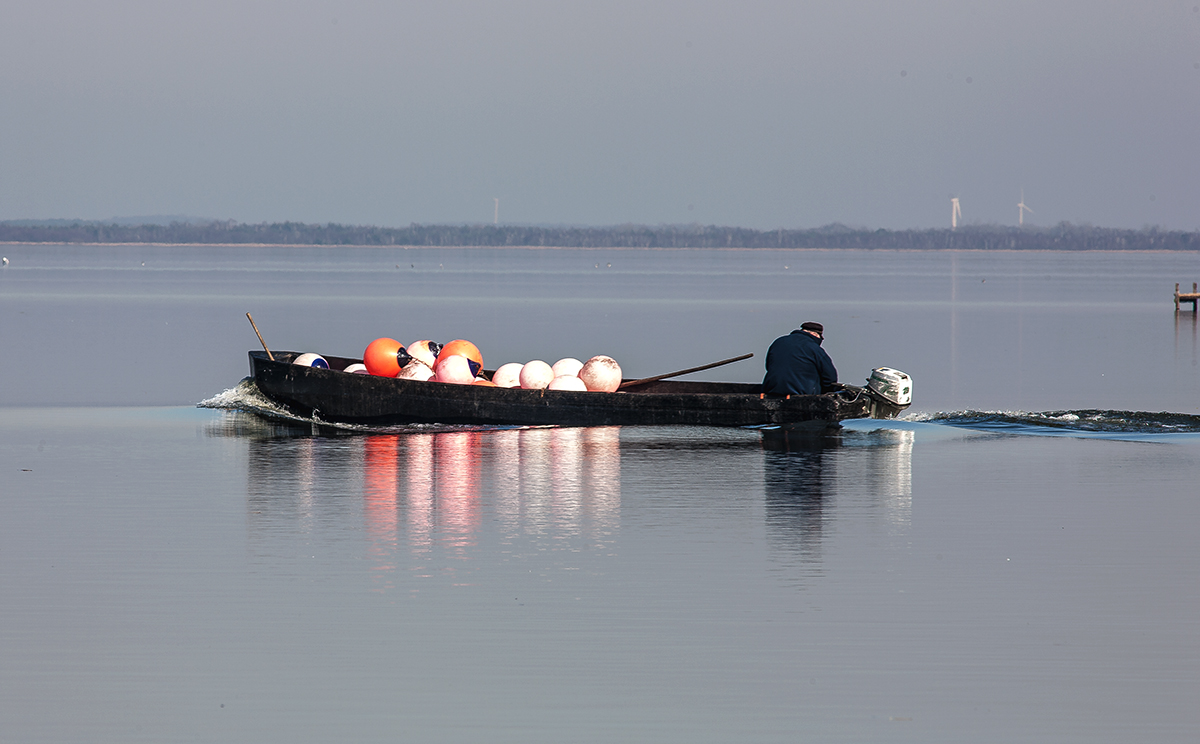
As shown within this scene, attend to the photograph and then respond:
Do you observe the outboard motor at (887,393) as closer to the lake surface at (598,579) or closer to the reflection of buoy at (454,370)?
→ the lake surface at (598,579)

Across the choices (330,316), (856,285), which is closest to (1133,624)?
(330,316)

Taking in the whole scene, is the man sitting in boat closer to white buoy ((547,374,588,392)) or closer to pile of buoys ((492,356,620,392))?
pile of buoys ((492,356,620,392))

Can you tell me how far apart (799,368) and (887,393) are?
1494mm

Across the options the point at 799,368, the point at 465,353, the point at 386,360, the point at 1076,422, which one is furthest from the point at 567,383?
the point at 1076,422

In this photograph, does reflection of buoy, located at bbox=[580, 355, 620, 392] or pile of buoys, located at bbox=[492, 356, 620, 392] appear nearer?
pile of buoys, located at bbox=[492, 356, 620, 392]

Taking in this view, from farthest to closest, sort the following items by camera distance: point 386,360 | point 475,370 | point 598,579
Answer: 1. point 386,360
2. point 475,370
3. point 598,579

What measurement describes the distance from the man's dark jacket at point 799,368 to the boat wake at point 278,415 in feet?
13.6

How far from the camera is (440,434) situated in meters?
21.4

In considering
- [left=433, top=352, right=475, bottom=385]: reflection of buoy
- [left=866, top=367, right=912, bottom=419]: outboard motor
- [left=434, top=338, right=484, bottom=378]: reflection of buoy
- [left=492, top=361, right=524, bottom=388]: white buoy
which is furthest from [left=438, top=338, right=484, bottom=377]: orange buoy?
[left=866, top=367, right=912, bottom=419]: outboard motor

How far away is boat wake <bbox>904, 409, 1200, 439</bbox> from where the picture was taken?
70.3 feet

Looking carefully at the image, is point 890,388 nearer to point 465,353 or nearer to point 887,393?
point 887,393

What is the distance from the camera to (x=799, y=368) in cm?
2122

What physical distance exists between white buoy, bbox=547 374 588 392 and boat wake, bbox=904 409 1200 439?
533 cm

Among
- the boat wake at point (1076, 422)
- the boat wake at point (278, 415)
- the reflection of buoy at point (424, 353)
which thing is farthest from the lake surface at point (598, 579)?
the reflection of buoy at point (424, 353)
